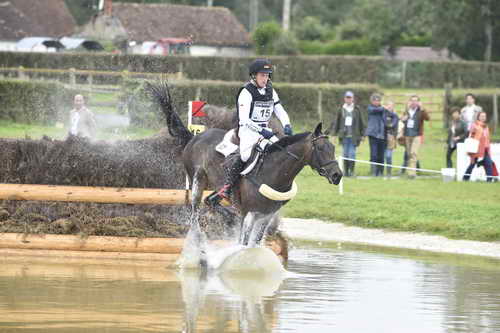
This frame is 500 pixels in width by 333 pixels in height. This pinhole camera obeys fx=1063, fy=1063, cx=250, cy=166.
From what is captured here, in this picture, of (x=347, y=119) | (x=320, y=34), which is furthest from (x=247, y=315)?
(x=320, y=34)

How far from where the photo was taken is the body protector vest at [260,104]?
13242mm

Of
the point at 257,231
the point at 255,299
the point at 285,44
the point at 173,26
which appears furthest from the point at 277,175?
the point at 173,26

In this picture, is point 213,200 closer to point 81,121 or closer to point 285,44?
point 81,121

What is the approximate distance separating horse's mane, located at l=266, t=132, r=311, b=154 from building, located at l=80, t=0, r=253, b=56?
62992 mm

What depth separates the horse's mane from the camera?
1305cm

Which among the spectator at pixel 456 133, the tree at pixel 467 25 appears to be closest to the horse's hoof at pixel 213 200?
the spectator at pixel 456 133

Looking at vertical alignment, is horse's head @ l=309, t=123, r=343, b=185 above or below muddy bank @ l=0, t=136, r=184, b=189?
above

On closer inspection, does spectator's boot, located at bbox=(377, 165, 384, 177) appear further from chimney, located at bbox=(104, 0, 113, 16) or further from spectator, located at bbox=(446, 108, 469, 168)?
chimney, located at bbox=(104, 0, 113, 16)

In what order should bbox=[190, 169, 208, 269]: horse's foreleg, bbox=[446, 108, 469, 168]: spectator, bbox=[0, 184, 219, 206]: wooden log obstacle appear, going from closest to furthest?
1. bbox=[190, 169, 208, 269]: horse's foreleg
2. bbox=[0, 184, 219, 206]: wooden log obstacle
3. bbox=[446, 108, 469, 168]: spectator

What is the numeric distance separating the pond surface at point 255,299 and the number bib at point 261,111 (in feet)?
6.47

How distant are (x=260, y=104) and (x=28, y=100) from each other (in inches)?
972

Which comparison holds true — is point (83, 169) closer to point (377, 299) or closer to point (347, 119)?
point (377, 299)

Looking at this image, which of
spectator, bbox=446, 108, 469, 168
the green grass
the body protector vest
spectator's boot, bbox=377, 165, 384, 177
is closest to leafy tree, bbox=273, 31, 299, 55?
spectator, bbox=446, 108, 469, 168

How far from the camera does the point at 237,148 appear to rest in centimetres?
1366
